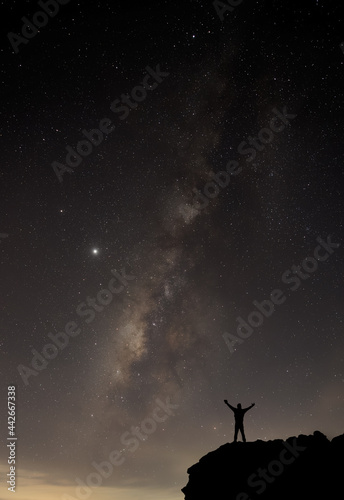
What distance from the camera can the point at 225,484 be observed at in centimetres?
1468

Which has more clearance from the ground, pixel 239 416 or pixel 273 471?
pixel 239 416

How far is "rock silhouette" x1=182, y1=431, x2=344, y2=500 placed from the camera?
13.1m

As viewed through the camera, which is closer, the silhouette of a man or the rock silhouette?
the rock silhouette

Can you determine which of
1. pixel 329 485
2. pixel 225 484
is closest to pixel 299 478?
pixel 329 485

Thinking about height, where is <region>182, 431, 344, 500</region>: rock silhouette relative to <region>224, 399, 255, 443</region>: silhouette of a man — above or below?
below

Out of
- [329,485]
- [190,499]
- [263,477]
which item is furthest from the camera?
[190,499]

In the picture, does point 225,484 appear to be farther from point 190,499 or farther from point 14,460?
point 14,460

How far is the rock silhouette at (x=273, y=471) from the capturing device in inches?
516

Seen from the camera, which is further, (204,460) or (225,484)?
(204,460)

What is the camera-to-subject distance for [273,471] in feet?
45.6

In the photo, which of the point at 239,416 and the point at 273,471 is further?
the point at 239,416

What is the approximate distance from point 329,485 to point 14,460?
54.9 ft

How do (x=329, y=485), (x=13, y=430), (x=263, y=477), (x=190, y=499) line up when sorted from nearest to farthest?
1. (x=329, y=485)
2. (x=263, y=477)
3. (x=190, y=499)
4. (x=13, y=430)

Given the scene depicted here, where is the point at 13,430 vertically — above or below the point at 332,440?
above
